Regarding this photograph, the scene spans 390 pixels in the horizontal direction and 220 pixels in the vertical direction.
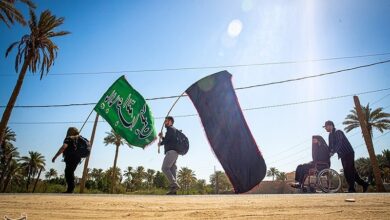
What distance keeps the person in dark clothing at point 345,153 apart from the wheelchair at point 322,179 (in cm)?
44

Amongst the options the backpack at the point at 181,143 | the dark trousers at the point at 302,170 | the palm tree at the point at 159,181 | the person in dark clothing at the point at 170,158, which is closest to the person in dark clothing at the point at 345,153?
the dark trousers at the point at 302,170

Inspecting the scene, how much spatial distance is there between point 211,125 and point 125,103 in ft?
12.2

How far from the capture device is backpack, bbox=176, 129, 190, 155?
20.0 feet

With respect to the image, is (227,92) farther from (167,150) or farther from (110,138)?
(110,138)

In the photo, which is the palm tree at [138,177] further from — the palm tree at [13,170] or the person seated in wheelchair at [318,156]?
the person seated in wheelchair at [318,156]

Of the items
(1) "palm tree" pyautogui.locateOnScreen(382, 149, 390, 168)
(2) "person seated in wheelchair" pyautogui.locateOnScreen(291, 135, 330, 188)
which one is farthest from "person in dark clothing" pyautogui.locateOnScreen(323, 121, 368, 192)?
(1) "palm tree" pyautogui.locateOnScreen(382, 149, 390, 168)

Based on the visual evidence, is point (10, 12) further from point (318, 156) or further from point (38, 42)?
point (318, 156)

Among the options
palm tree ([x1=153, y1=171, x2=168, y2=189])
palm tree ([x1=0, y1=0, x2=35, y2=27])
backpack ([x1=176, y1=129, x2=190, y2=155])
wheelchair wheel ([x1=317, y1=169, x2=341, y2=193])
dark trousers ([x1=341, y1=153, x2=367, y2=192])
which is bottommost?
palm tree ([x1=153, y1=171, x2=168, y2=189])

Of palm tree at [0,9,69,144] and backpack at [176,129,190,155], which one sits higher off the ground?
palm tree at [0,9,69,144]

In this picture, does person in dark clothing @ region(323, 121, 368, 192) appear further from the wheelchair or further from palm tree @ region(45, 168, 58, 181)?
palm tree @ region(45, 168, 58, 181)

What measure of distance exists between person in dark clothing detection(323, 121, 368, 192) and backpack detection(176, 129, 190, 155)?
362 cm

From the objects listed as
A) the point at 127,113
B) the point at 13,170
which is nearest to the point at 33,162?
the point at 13,170

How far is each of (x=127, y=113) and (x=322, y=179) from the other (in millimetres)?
5931

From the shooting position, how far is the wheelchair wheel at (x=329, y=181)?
628 cm
